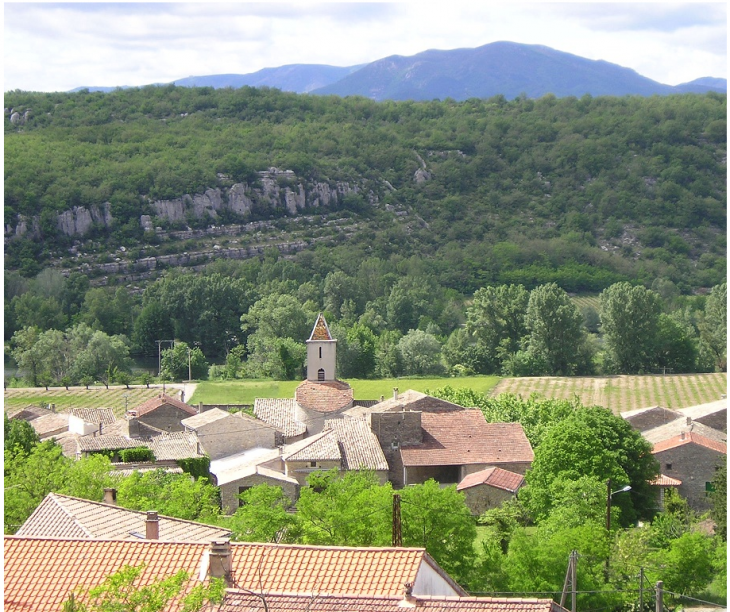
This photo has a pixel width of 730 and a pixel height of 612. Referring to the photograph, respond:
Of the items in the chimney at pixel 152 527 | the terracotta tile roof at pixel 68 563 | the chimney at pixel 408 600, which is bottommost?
the chimney at pixel 152 527

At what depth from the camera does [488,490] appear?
41375 millimetres

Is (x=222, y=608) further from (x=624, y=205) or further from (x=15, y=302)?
(x=624, y=205)

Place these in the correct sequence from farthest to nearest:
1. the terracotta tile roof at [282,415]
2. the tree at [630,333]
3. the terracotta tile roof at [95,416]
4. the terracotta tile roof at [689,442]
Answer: the tree at [630,333] < the terracotta tile roof at [95,416] < the terracotta tile roof at [282,415] < the terracotta tile roof at [689,442]

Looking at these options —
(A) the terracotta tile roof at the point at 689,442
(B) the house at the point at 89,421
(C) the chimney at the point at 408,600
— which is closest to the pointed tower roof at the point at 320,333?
(B) the house at the point at 89,421

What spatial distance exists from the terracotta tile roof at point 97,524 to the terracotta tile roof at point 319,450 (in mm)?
18798

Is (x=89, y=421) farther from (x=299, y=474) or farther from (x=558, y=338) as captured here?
(x=558, y=338)

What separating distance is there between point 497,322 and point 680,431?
49.1 m

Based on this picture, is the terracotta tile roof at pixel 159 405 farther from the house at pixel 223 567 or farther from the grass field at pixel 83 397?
the house at pixel 223 567

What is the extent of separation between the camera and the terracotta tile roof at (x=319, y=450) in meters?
42.3

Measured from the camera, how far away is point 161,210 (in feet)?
514

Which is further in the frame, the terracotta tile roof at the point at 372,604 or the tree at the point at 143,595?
the terracotta tile roof at the point at 372,604

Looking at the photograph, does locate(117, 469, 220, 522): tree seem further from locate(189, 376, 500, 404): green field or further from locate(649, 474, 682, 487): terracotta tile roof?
locate(189, 376, 500, 404): green field

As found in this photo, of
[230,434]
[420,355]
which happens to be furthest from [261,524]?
[420,355]

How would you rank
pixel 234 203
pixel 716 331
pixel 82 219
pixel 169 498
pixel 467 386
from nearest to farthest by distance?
pixel 169 498
pixel 467 386
pixel 716 331
pixel 82 219
pixel 234 203
